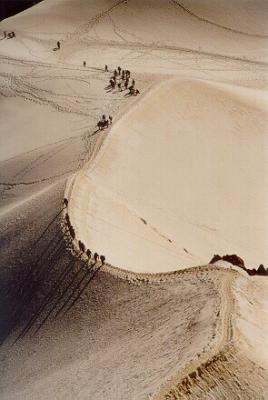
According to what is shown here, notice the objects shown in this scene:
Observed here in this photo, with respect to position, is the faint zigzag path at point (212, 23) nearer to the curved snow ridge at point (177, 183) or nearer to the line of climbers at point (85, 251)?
the curved snow ridge at point (177, 183)

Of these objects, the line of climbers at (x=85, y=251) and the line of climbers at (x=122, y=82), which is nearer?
the line of climbers at (x=85, y=251)

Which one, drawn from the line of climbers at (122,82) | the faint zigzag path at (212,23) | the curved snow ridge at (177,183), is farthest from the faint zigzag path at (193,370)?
the faint zigzag path at (212,23)

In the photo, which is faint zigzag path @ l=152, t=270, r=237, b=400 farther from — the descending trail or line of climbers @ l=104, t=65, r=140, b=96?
line of climbers @ l=104, t=65, r=140, b=96

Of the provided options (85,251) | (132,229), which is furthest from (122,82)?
(85,251)

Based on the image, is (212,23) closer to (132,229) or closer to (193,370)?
(132,229)

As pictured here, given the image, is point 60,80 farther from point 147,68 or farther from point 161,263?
point 161,263

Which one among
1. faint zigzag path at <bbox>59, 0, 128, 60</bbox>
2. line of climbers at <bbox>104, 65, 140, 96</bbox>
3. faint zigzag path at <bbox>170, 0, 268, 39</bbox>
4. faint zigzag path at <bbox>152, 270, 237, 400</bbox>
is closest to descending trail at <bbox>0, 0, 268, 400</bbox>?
faint zigzag path at <bbox>152, 270, 237, 400</bbox>

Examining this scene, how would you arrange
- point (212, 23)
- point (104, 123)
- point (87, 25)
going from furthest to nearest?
point (87, 25) < point (212, 23) < point (104, 123)

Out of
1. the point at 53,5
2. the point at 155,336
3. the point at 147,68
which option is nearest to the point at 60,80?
the point at 147,68
